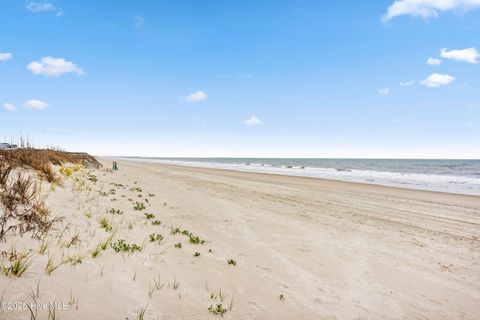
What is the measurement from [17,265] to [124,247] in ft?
6.37

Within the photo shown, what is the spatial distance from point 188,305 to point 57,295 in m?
1.63

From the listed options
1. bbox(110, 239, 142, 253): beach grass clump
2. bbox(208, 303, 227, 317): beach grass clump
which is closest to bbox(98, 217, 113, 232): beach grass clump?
bbox(110, 239, 142, 253): beach grass clump

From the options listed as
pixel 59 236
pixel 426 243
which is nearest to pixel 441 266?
pixel 426 243

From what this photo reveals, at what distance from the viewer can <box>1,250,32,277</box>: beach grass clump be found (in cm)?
354

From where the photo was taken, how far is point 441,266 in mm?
6586

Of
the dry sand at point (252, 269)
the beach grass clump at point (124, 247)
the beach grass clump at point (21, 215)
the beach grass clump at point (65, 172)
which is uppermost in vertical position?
the beach grass clump at point (65, 172)

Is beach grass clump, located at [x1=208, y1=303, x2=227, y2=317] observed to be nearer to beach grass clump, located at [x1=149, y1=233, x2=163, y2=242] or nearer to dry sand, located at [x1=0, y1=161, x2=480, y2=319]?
dry sand, located at [x1=0, y1=161, x2=480, y2=319]

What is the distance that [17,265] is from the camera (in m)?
3.60

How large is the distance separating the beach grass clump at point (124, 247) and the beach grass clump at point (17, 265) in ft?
4.90

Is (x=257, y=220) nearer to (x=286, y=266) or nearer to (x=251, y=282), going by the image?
(x=286, y=266)

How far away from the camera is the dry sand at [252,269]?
12.3ft

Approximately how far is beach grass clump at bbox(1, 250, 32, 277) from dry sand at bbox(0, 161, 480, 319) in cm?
9

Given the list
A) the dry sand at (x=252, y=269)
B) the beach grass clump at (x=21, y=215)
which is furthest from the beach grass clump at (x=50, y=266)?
the beach grass clump at (x=21, y=215)

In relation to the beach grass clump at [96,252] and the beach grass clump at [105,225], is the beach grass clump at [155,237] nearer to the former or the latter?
the beach grass clump at [105,225]
